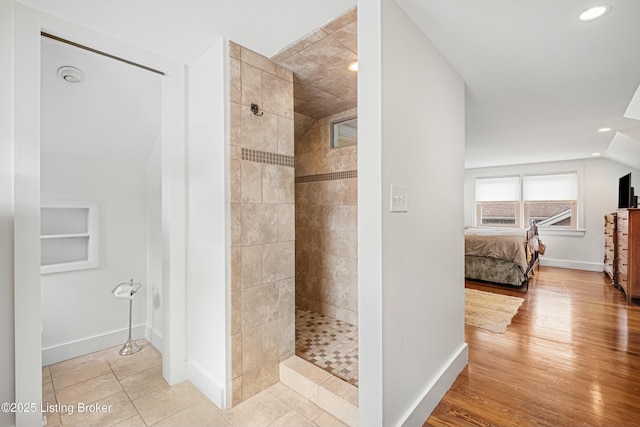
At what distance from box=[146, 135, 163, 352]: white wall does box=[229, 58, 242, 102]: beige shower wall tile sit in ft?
3.88

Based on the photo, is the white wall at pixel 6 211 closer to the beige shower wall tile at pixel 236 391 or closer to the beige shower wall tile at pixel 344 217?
the beige shower wall tile at pixel 236 391

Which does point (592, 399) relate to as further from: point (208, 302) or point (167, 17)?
point (167, 17)

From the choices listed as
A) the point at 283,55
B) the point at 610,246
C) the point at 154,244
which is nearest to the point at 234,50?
the point at 283,55

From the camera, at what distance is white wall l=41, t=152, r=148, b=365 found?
2.33 metres

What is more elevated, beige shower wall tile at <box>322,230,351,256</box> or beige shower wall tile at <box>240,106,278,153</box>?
beige shower wall tile at <box>240,106,278,153</box>

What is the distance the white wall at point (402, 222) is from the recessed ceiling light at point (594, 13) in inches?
27.5

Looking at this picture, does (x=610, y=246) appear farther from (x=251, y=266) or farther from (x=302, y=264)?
(x=251, y=266)

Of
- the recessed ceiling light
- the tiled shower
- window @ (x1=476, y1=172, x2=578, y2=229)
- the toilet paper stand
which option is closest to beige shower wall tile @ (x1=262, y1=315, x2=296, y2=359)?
the tiled shower

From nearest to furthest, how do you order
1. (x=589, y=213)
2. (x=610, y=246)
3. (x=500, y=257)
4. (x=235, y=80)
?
(x=235, y=80), (x=500, y=257), (x=610, y=246), (x=589, y=213)

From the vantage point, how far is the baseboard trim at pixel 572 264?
5.63m

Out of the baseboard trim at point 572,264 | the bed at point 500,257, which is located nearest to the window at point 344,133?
the bed at point 500,257

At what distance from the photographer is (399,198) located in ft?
4.66

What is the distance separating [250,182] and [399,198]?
3.25 feet

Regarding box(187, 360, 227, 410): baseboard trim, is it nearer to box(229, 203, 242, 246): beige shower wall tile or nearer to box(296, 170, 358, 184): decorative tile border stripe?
box(229, 203, 242, 246): beige shower wall tile
